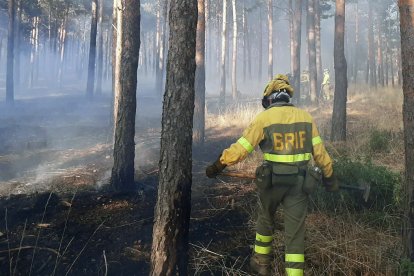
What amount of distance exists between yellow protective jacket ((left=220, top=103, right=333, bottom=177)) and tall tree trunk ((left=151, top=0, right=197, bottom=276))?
19.6 inches

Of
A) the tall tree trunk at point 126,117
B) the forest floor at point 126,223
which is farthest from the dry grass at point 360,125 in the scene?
the tall tree trunk at point 126,117

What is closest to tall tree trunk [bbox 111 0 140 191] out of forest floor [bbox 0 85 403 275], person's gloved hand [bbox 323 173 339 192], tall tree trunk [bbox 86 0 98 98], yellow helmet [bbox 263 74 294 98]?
forest floor [bbox 0 85 403 275]

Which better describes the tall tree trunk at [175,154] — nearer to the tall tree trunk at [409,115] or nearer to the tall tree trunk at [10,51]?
the tall tree trunk at [409,115]

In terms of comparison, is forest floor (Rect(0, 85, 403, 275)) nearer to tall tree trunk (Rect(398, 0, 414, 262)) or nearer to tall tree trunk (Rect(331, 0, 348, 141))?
tall tree trunk (Rect(398, 0, 414, 262))

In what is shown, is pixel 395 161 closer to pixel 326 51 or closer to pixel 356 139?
pixel 356 139

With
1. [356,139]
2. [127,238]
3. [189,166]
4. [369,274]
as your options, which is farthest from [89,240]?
[356,139]

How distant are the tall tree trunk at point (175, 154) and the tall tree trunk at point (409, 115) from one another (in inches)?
80.9

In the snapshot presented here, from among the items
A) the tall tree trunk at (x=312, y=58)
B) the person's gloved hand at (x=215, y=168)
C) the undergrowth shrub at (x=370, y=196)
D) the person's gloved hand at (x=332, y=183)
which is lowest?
the undergrowth shrub at (x=370, y=196)

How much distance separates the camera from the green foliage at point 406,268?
2828mm

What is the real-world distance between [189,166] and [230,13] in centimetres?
3790

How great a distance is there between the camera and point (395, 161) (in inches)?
279

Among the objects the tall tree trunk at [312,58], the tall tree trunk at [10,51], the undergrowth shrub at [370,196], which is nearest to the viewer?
the undergrowth shrub at [370,196]

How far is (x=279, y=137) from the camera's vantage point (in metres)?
3.38

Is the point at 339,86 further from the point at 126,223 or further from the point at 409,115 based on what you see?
the point at 126,223
